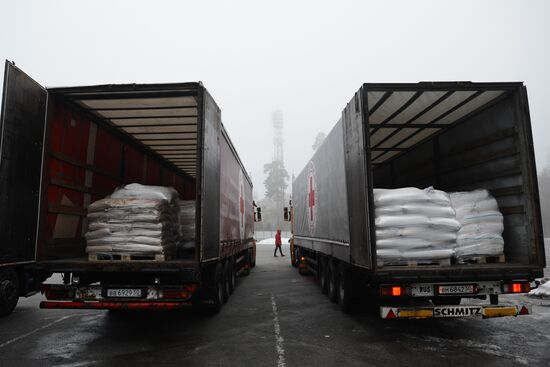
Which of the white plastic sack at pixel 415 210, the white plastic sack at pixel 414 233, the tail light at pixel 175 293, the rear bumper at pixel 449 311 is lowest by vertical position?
the rear bumper at pixel 449 311

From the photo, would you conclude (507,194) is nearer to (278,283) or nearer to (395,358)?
(395,358)

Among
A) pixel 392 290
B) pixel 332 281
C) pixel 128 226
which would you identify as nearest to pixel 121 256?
pixel 128 226

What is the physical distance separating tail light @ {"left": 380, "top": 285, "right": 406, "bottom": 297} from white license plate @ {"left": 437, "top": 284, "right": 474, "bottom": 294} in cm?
48

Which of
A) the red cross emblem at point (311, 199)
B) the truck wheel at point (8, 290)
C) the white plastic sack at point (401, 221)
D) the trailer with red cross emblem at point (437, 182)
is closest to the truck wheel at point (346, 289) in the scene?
the trailer with red cross emblem at point (437, 182)

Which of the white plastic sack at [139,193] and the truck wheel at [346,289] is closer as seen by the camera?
the white plastic sack at [139,193]

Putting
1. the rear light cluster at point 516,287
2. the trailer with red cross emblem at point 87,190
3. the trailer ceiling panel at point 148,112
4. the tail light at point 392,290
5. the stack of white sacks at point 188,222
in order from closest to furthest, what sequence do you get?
the tail light at point 392,290 < the rear light cluster at point 516,287 < the trailer with red cross emblem at point 87,190 < the trailer ceiling panel at point 148,112 < the stack of white sacks at point 188,222

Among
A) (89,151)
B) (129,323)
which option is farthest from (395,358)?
(89,151)

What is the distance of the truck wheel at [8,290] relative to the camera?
6.15 metres

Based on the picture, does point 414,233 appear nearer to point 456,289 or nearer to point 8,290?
point 456,289

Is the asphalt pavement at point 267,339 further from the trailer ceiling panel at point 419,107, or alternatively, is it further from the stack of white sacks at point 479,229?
the trailer ceiling panel at point 419,107

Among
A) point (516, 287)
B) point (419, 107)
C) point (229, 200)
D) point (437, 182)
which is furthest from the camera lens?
point (229, 200)

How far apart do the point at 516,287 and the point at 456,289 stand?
2.58 feet

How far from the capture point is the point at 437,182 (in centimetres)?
726

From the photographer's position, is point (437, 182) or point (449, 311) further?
point (437, 182)
